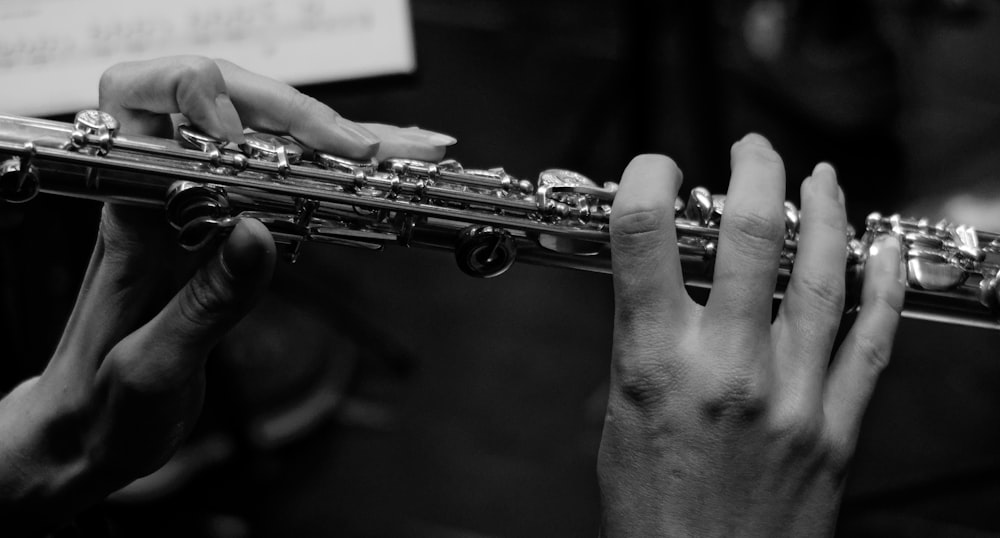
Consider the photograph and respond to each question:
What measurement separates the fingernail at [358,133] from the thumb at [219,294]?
112mm

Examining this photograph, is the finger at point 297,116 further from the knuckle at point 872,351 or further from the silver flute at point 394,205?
the knuckle at point 872,351

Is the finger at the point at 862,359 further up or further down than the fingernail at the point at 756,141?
further down

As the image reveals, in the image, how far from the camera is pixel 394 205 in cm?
72

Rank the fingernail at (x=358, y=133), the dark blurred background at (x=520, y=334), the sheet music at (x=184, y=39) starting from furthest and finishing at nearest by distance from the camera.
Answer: the dark blurred background at (x=520, y=334), the sheet music at (x=184, y=39), the fingernail at (x=358, y=133)

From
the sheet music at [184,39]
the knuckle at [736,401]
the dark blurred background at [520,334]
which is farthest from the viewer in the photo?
the dark blurred background at [520,334]

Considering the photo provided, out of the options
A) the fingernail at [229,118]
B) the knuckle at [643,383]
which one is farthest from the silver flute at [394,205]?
the knuckle at [643,383]

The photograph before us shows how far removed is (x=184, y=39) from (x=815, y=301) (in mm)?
856

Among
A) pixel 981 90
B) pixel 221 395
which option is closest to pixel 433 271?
pixel 221 395

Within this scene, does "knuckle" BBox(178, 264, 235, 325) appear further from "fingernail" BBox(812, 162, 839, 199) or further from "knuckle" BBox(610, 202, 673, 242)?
"fingernail" BBox(812, 162, 839, 199)

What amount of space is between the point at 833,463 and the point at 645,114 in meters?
1.38

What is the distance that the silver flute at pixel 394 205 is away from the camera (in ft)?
2.23

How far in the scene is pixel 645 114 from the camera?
196cm

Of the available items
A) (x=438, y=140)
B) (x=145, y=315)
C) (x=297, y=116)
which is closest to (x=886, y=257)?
(x=438, y=140)

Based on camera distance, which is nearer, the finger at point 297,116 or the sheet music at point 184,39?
the finger at point 297,116
